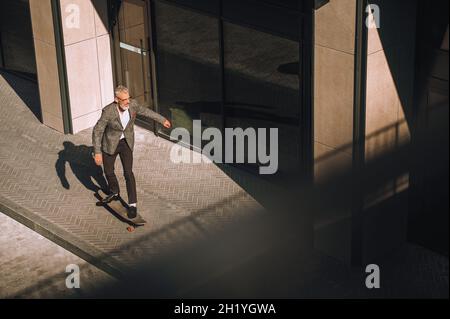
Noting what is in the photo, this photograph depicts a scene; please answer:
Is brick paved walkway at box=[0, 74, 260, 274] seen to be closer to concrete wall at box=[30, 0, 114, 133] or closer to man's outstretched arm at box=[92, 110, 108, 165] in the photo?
concrete wall at box=[30, 0, 114, 133]

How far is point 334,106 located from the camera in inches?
508

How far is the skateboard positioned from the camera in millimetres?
14438

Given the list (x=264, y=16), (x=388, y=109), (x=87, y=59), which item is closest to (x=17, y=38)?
(x=87, y=59)

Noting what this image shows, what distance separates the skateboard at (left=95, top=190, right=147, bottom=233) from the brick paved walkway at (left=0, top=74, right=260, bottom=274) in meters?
0.09

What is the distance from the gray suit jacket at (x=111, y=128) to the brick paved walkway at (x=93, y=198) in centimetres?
133

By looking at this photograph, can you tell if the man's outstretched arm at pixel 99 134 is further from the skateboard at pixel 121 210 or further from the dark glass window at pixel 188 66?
the dark glass window at pixel 188 66

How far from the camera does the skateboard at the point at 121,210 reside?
47.4 ft

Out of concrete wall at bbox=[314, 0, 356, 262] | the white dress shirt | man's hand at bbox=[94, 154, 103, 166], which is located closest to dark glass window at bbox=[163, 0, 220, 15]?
the white dress shirt

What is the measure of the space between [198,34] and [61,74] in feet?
9.45

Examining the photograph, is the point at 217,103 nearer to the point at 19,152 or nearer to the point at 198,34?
the point at 198,34

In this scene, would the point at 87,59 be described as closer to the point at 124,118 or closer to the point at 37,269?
the point at 124,118
